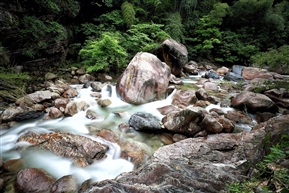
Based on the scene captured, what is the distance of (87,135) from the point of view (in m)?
4.68

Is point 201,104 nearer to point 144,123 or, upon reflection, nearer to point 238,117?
point 238,117

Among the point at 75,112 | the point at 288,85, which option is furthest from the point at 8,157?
the point at 288,85

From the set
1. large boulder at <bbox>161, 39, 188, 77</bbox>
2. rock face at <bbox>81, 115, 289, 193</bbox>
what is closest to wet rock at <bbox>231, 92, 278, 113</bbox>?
rock face at <bbox>81, 115, 289, 193</bbox>

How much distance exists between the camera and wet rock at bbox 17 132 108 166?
3.76 meters

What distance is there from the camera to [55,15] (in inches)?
340

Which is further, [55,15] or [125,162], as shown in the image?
[55,15]

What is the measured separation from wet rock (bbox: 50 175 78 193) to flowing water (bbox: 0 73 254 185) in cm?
30

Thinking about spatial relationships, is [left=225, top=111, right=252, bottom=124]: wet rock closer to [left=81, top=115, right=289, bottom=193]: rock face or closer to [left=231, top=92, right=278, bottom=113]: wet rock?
[left=231, top=92, right=278, bottom=113]: wet rock

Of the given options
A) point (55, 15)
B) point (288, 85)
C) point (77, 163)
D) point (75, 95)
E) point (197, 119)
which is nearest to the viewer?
point (77, 163)

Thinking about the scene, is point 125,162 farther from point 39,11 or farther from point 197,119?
point 39,11

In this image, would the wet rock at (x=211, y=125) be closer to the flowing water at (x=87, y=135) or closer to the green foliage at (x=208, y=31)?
the flowing water at (x=87, y=135)

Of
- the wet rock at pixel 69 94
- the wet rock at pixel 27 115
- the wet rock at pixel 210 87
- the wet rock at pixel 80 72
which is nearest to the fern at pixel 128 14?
the wet rock at pixel 80 72

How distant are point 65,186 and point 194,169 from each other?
2.09 meters

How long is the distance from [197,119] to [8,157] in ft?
14.2
